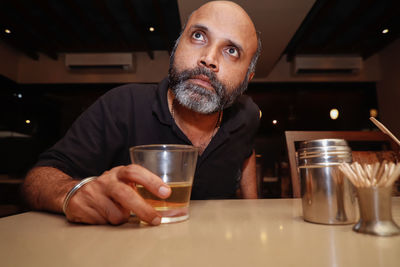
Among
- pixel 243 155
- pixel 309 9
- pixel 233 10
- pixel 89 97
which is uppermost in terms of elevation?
pixel 309 9

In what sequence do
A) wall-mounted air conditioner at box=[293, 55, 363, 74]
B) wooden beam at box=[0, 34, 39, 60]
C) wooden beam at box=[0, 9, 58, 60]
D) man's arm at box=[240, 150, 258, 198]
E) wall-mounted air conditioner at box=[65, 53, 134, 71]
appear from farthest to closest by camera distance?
wall-mounted air conditioner at box=[293, 55, 363, 74]
wall-mounted air conditioner at box=[65, 53, 134, 71]
wooden beam at box=[0, 34, 39, 60]
wooden beam at box=[0, 9, 58, 60]
man's arm at box=[240, 150, 258, 198]

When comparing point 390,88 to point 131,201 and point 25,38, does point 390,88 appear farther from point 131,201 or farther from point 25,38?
point 25,38

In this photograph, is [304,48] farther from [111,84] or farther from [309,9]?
[111,84]

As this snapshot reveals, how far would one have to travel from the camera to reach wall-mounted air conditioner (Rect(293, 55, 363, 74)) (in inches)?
223

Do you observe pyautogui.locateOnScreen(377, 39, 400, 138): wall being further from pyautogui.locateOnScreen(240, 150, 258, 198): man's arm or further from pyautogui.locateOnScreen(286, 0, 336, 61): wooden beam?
pyautogui.locateOnScreen(240, 150, 258, 198): man's arm

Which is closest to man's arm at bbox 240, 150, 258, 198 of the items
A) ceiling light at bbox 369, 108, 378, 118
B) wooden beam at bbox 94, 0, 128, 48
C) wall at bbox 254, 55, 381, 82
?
wooden beam at bbox 94, 0, 128, 48

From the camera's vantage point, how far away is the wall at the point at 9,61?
530cm

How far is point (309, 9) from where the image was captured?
→ 149 inches

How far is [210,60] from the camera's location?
1.01m

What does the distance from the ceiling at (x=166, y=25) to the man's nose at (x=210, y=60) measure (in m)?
2.88

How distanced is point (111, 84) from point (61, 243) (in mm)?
5894

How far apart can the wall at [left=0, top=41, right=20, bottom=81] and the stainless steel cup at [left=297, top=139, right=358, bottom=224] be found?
251 inches

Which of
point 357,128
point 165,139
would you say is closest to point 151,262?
point 165,139

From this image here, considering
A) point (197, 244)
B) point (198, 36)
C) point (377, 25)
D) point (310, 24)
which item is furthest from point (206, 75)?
point (377, 25)
